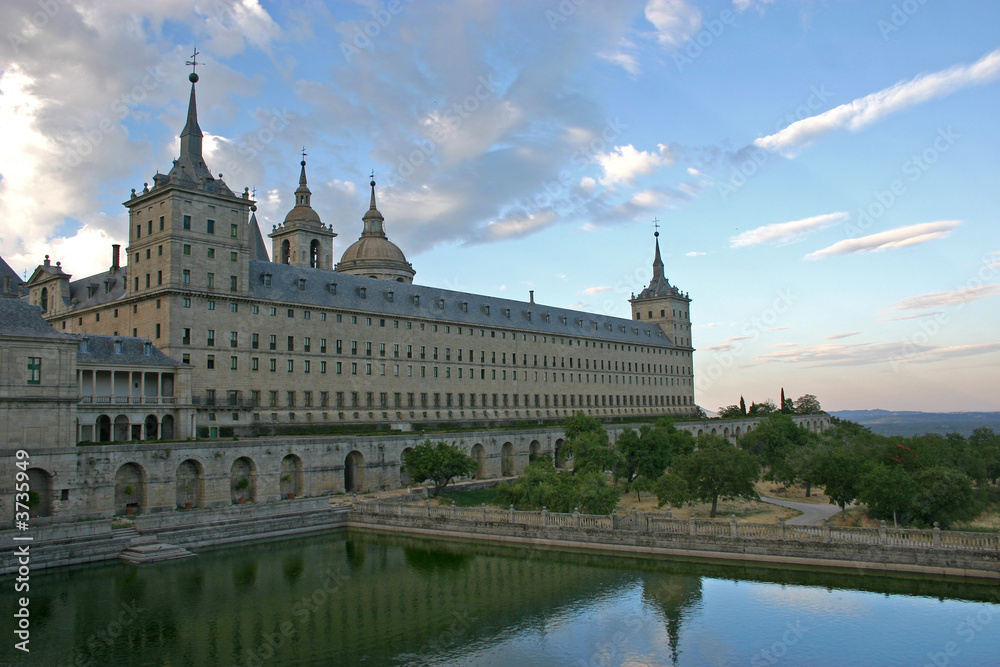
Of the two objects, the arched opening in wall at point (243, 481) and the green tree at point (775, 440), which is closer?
the arched opening in wall at point (243, 481)

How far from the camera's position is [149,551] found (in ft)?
128

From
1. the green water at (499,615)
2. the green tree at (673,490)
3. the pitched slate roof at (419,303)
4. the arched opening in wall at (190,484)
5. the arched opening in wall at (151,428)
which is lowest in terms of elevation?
the green water at (499,615)


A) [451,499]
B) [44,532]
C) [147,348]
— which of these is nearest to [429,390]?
[451,499]

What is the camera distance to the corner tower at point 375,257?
103125mm

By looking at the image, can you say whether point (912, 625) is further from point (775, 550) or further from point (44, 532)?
point (44, 532)

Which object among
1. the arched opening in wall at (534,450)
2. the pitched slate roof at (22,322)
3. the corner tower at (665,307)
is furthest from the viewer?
the corner tower at (665,307)

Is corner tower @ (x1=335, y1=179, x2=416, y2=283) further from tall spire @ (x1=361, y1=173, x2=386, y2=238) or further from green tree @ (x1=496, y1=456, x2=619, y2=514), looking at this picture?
green tree @ (x1=496, y1=456, x2=619, y2=514)

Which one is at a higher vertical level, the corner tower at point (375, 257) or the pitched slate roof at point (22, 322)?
the corner tower at point (375, 257)

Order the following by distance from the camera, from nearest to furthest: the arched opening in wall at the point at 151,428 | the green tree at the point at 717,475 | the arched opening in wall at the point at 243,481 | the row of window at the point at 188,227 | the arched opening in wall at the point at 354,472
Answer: the green tree at the point at 717,475
the arched opening in wall at the point at 243,481
the arched opening in wall at the point at 151,428
the row of window at the point at 188,227
the arched opening in wall at the point at 354,472

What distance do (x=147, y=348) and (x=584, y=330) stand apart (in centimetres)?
6863

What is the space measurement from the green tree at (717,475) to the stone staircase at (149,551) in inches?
1231

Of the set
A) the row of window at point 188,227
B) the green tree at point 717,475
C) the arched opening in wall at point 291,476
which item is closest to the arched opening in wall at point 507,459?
the arched opening in wall at point 291,476

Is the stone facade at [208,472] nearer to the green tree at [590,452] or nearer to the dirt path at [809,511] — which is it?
the green tree at [590,452]

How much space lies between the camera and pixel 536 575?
116 ft
